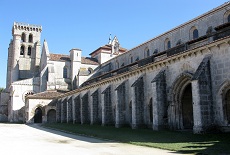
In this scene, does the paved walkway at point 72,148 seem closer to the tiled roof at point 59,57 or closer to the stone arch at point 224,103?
the stone arch at point 224,103

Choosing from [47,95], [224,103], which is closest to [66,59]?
[47,95]

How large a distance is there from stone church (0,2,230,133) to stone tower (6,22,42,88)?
8993 millimetres

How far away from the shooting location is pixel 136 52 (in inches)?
1496

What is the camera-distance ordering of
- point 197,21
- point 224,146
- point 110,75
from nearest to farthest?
point 224,146 → point 197,21 → point 110,75

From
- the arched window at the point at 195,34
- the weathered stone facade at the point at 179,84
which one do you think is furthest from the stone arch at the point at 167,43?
the arched window at the point at 195,34

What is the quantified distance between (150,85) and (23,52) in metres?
51.6

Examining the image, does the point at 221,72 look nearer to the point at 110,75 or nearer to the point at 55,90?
the point at 110,75

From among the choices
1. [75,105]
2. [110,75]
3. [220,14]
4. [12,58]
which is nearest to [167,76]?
[220,14]

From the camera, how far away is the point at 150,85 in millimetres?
24188

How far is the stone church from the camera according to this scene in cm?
1719

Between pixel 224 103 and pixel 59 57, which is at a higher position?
pixel 59 57

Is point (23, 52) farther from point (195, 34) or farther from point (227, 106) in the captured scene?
point (227, 106)

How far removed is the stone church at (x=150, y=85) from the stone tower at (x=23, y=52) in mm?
8993

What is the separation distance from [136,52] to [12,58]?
39914 millimetres
